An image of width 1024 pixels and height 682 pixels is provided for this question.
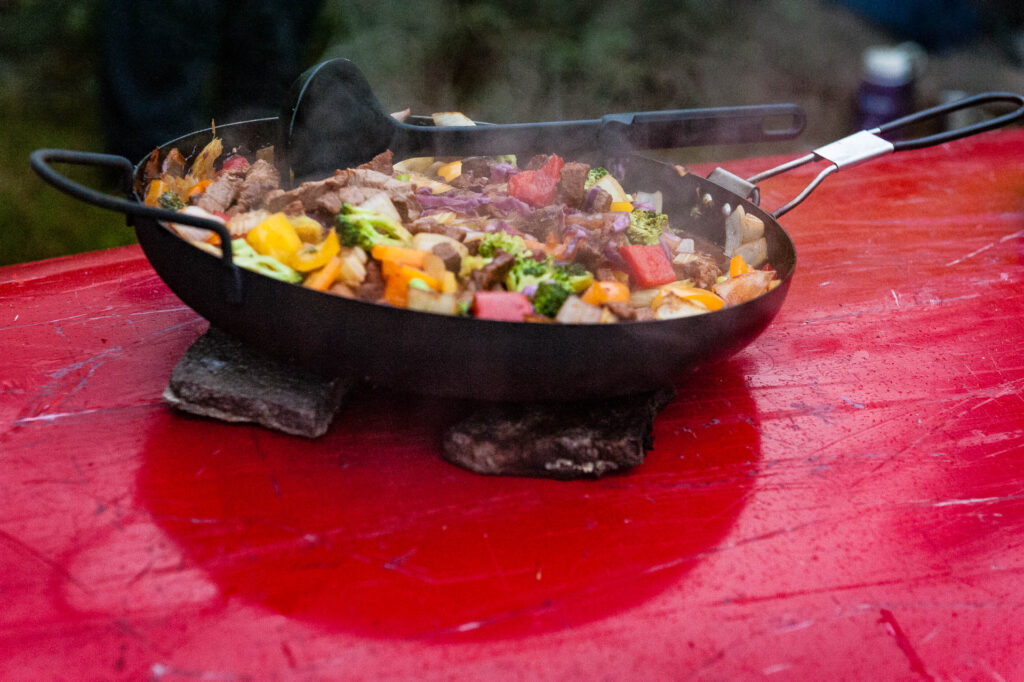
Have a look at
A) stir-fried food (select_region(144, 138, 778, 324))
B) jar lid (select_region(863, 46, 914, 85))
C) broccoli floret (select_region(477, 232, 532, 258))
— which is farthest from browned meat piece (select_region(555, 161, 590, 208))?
jar lid (select_region(863, 46, 914, 85))

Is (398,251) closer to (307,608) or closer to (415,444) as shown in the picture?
(415,444)

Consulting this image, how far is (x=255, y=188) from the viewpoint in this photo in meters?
1.92

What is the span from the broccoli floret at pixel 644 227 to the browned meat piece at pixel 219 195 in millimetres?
988

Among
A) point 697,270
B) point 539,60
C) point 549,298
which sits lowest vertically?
point 539,60

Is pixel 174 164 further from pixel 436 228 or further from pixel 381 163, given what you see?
pixel 436 228

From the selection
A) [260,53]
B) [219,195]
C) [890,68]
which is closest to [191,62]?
[260,53]

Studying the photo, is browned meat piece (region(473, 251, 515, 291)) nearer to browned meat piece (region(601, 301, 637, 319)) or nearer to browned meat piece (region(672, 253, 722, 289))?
browned meat piece (region(601, 301, 637, 319))

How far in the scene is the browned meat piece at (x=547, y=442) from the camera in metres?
1.63

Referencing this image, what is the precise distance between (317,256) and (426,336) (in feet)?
1.17

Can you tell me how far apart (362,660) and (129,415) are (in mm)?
923

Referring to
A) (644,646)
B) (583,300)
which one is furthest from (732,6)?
(644,646)

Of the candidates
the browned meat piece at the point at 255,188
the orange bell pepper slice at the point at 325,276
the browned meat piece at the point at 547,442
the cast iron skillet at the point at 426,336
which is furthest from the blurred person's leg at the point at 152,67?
the browned meat piece at the point at 547,442

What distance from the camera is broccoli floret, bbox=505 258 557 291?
163 centimetres

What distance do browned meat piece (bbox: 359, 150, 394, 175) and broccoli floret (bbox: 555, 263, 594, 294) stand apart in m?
0.66
